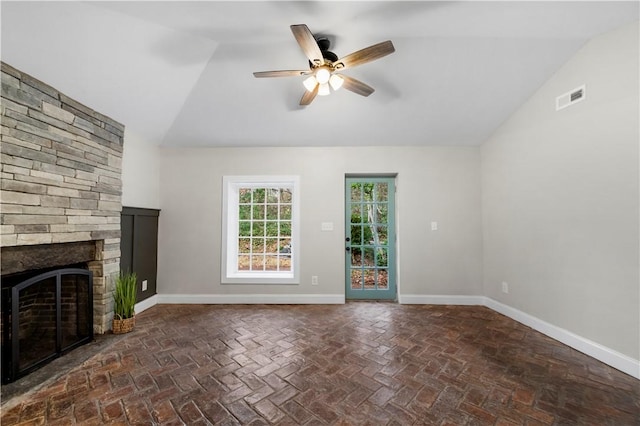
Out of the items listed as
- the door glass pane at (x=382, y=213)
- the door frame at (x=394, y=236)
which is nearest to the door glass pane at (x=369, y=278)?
the door frame at (x=394, y=236)

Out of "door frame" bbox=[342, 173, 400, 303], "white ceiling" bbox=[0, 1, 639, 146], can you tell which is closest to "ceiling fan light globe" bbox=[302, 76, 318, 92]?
"white ceiling" bbox=[0, 1, 639, 146]

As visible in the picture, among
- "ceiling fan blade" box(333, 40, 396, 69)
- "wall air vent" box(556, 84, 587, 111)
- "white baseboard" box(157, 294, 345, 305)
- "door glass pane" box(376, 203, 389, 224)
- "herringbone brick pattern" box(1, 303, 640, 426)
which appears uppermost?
"ceiling fan blade" box(333, 40, 396, 69)

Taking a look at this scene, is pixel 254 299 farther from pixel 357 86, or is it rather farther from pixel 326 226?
pixel 357 86

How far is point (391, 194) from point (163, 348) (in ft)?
11.4

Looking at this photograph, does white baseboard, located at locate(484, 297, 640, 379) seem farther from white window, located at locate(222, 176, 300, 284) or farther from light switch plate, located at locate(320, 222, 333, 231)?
white window, located at locate(222, 176, 300, 284)

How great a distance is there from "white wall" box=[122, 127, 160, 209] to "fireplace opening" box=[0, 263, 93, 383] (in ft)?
3.22

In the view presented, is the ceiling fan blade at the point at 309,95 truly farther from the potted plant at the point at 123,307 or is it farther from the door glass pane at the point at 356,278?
the potted plant at the point at 123,307

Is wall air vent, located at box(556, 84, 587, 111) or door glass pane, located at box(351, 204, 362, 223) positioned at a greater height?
wall air vent, located at box(556, 84, 587, 111)

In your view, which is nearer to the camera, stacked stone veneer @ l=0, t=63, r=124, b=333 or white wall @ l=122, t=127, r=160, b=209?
stacked stone veneer @ l=0, t=63, r=124, b=333

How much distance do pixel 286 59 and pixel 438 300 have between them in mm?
3731

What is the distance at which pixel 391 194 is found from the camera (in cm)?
388

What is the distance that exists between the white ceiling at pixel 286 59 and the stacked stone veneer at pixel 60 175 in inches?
7.8

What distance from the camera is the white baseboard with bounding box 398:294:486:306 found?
11.7ft

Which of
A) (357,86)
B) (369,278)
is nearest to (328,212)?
(369,278)
